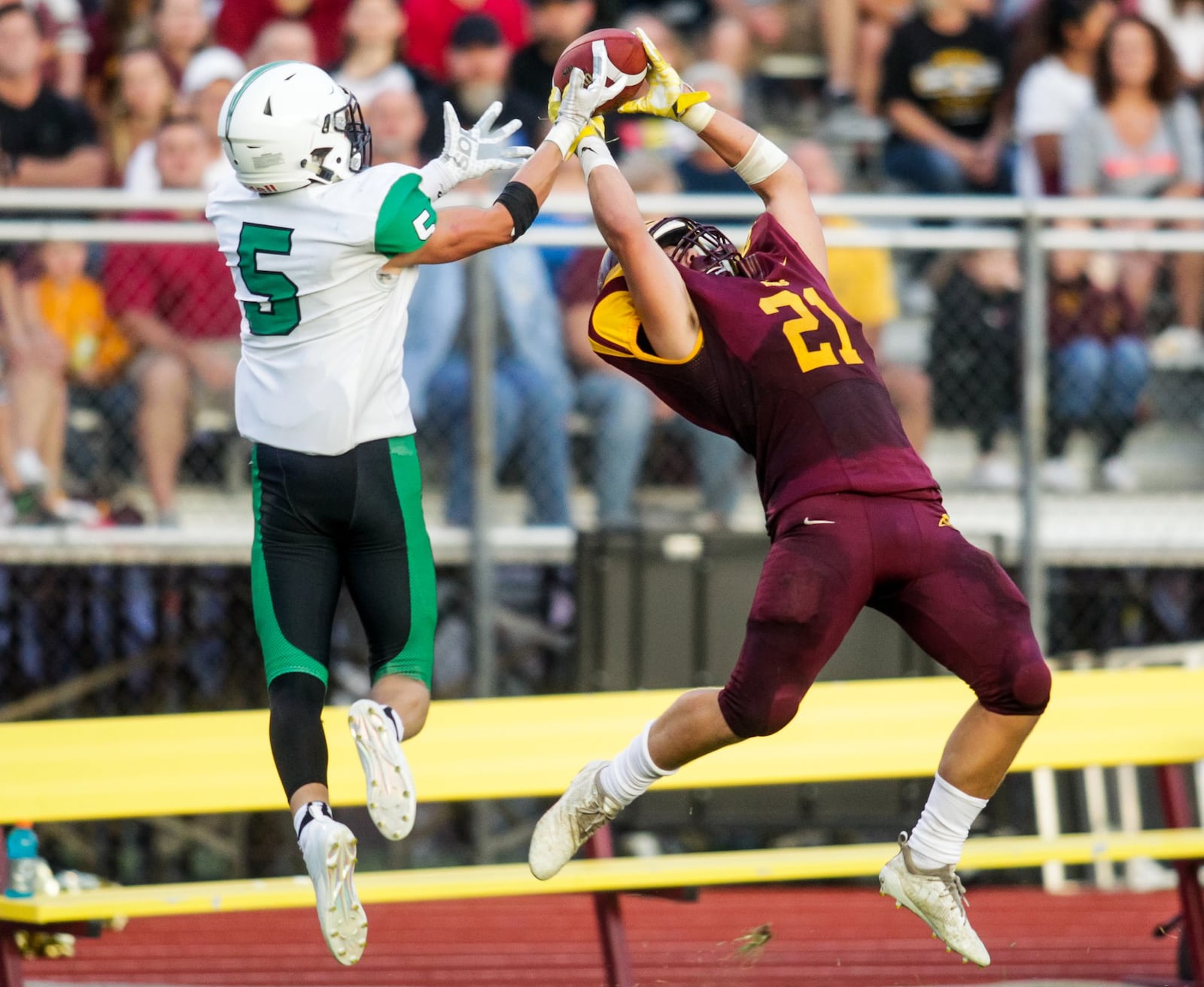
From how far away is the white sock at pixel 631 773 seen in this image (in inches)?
191

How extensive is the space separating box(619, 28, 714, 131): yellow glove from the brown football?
30 millimetres

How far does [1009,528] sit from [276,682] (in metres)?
4.16

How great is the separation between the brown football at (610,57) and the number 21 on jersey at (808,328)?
29.1 inches

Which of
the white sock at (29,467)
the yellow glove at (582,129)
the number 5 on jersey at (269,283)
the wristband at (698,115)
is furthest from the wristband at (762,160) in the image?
the white sock at (29,467)

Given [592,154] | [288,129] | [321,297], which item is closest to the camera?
[288,129]

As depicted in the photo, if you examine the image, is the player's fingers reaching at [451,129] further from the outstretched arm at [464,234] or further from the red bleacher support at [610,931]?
the red bleacher support at [610,931]

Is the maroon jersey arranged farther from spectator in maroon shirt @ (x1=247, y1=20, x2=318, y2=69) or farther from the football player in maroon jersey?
spectator in maroon shirt @ (x1=247, y1=20, x2=318, y2=69)

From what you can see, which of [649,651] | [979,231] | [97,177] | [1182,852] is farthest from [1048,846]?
[97,177]

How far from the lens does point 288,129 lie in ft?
14.9

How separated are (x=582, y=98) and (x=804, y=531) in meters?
1.32

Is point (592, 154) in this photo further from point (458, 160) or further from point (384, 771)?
point (384, 771)

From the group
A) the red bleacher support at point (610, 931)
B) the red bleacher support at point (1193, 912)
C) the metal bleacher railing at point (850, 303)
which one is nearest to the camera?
the red bleacher support at point (610, 931)

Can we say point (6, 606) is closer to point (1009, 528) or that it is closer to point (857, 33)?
point (1009, 528)

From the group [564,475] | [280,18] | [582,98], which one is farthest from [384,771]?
[280,18]
